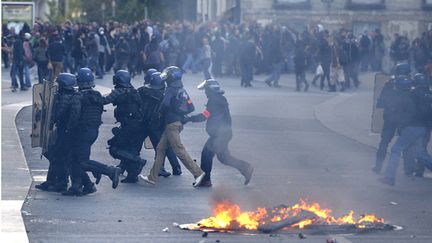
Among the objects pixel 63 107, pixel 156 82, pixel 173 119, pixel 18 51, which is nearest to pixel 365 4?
pixel 18 51

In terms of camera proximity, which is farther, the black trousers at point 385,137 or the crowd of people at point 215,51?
the crowd of people at point 215,51

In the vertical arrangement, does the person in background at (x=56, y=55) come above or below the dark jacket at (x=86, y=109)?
below

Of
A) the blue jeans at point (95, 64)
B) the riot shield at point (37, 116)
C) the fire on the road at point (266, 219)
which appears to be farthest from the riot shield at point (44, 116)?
the blue jeans at point (95, 64)

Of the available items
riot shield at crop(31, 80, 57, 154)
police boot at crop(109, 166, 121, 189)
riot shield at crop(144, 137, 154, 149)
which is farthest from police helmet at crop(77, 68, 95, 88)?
riot shield at crop(144, 137, 154, 149)

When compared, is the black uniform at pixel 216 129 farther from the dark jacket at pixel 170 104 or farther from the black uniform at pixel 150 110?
the black uniform at pixel 150 110

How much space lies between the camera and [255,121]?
84.3 feet

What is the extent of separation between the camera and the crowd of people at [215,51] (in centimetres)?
3522

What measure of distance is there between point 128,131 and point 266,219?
4336mm

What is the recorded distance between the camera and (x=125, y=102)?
1600 centimetres

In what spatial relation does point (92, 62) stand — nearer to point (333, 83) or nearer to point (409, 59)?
point (333, 83)

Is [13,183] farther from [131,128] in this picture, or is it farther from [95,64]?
[95,64]

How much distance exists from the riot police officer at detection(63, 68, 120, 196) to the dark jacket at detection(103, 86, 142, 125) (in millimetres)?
610

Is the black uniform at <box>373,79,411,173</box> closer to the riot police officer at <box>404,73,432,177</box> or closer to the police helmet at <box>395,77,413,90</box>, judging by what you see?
the police helmet at <box>395,77,413,90</box>

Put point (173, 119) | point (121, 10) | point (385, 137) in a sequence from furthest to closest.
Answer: point (121, 10), point (385, 137), point (173, 119)
